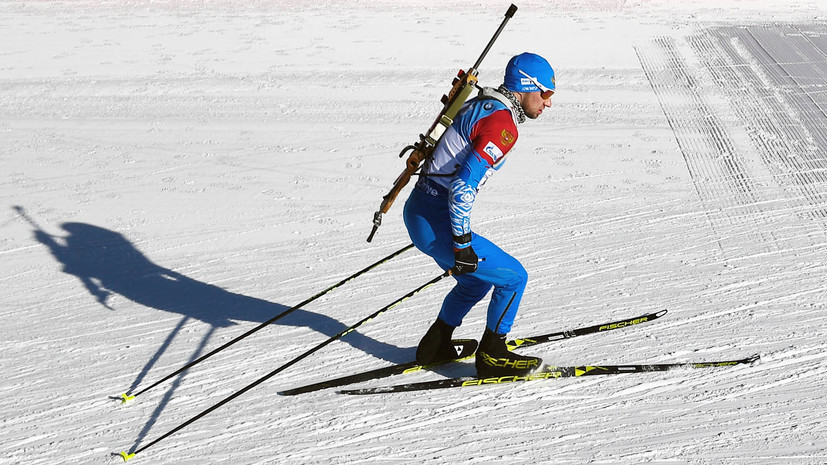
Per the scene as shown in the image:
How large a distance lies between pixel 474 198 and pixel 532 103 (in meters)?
0.60

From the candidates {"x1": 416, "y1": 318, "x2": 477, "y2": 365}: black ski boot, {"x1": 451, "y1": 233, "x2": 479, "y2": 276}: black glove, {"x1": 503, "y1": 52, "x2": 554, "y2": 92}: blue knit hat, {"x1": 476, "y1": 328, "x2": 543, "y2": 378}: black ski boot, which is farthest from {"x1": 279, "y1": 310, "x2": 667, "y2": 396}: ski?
{"x1": 503, "y1": 52, "x2": 554, "y2": 92}: blue knit hat

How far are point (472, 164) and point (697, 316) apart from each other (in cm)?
206

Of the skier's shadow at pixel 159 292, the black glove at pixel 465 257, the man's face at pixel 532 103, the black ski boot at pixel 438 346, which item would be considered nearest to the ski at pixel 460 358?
the black ski boot at pixel 438 346

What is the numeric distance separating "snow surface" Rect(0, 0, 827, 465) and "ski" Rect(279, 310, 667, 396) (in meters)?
0.07

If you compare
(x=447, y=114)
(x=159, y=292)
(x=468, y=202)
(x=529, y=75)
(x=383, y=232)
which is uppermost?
(x=529, y=75)

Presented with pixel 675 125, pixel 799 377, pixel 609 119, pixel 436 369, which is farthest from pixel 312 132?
pixel 799 377

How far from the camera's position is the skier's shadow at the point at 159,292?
17.4 feet

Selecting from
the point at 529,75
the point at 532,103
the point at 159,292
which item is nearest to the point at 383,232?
the point at 159,292

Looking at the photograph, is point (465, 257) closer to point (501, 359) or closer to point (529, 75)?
point (501, 359)

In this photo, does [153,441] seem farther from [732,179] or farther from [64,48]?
[64,48]

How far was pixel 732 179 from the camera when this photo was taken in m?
7.18

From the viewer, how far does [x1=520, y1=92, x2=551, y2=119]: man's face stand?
14.3ft

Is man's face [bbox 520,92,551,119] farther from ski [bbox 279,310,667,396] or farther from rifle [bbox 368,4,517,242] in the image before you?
ski [bbox 279,310,667,396]

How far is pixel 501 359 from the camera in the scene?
4.76m
